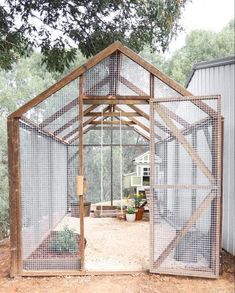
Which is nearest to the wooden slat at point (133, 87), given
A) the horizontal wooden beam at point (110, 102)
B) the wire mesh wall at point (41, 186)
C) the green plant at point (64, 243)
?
the horizontal wooden beam at point (110, 102)

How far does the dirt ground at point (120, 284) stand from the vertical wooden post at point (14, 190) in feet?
1.10

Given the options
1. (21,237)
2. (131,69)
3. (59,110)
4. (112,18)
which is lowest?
(21,237)

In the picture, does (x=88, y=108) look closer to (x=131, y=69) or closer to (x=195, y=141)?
(x=131, y=69)

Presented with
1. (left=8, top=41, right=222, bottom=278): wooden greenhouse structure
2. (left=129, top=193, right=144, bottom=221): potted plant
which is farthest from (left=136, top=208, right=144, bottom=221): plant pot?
(left=8, top=41, right=222, bottom=278): wooden greenhouse structure

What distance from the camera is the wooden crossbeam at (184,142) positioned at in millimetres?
4250

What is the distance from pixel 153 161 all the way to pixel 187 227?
96 cm

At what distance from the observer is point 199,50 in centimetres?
2039

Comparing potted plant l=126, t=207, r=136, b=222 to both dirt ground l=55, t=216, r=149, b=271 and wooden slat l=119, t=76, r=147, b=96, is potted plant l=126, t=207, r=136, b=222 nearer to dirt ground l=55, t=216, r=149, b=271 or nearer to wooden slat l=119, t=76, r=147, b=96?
dirt ground l=55, t=216, r=149, b=271

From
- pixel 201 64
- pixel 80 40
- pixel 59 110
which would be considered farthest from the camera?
pixel 80 40

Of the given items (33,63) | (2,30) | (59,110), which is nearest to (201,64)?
(59,110)

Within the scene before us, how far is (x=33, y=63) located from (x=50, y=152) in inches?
537

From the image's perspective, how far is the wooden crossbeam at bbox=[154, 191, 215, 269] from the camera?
4.27m

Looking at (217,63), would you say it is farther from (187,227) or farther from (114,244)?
(114,244)

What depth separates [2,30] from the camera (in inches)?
255
